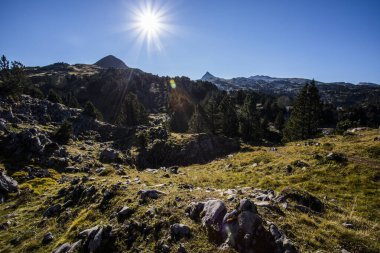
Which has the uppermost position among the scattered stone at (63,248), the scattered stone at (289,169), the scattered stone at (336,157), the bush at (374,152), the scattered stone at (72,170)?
the bush at (374,152)

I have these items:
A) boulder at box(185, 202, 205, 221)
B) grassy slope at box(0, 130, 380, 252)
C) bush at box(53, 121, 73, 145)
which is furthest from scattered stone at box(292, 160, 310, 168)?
bush at box(53, 121, 73, 145)

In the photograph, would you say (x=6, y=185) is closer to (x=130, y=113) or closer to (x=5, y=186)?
(x=5, y=186)

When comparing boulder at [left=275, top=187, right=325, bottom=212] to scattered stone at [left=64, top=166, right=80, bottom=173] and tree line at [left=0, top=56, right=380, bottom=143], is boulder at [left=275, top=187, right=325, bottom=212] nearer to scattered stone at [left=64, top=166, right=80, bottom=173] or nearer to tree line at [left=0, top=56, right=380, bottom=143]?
scattered stone at [left=64, top=166, right=80, bottom=173]

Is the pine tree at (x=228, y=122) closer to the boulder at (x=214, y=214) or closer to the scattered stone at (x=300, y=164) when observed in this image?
the scattered stone at (x=300, y=164)

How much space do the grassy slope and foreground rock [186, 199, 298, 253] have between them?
63cm

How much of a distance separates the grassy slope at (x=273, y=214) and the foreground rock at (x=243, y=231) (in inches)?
24.7

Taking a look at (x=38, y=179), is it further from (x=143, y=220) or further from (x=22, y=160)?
(x=143, y=220)

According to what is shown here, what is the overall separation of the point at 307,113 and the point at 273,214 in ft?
195

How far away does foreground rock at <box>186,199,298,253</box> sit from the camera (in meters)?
10.6

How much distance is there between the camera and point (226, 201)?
14.4 metres

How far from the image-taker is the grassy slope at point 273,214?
38.8ft

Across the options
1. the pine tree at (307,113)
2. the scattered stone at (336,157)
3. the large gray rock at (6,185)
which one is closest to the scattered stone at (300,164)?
the scattered stone at (336,157)

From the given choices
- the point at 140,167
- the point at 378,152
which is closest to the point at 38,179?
the point at 140,167

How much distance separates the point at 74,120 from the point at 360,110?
454ft
